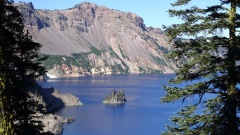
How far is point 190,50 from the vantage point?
1514cm

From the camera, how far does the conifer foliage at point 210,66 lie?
1419cm

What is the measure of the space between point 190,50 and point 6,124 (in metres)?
9.14

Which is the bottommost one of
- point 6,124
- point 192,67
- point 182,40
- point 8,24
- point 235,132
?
point 235,132

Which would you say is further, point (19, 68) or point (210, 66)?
point (19, 68)

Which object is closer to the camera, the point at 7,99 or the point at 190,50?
the point at 7,99

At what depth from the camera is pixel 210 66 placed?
14727mm

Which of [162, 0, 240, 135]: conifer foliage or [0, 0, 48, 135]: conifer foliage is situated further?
[0, 0, 48, 135]: conifer foliage

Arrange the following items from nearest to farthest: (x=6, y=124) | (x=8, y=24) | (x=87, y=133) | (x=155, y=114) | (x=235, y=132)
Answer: (x=6, y=124), (x=235, y=132), (x=8, y=24), (x=87, y=133), (x=155, y=114)

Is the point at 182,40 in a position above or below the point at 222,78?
above

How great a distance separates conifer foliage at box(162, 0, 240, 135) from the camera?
1419cm

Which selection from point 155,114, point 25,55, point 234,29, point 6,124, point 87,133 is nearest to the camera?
point 6,124

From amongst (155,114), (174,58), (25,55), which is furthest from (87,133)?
(174,58)

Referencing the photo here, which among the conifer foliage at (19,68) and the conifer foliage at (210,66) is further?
the conifer foliage at (19,68)

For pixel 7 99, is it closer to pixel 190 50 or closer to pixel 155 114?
pixel 190 50
